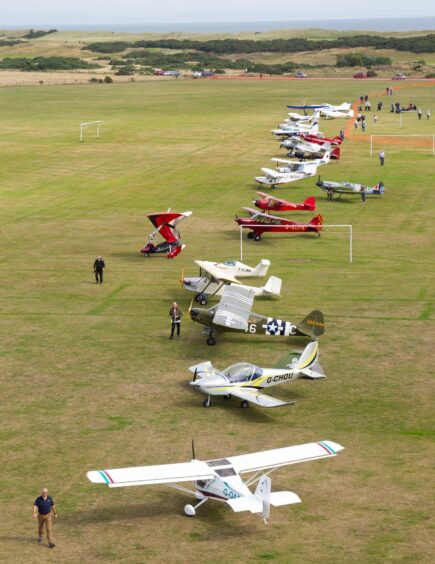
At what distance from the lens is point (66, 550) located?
22.1 metres

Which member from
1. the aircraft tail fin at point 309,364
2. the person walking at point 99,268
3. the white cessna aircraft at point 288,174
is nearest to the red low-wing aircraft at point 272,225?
the person walking at point 99,268

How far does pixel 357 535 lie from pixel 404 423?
7313 millimetres

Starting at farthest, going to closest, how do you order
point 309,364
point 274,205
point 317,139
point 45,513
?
1. point 317,139
2. point 274,205
3. point 309,364
4. point 45,513

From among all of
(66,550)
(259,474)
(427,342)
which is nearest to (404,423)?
(259,474)

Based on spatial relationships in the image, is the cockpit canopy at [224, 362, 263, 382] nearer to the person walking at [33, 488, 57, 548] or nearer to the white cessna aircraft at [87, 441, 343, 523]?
the white cessna aircraft at [87, 441, 343, 523]

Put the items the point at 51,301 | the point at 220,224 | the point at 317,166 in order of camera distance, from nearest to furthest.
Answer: the point at 51,301 → the point at 220,224 → the point at 317,166

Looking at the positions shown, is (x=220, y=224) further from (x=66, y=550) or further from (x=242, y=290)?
(x=66, y=550)

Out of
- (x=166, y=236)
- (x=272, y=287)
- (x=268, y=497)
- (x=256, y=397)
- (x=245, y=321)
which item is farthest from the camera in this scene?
(x=166, y=236)

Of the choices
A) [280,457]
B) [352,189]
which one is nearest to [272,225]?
[352,189]

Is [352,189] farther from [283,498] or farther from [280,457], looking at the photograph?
[283,498]

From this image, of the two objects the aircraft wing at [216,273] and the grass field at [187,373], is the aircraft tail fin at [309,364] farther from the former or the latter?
the aircraft wing at [216,273]

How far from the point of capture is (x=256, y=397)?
97.6 ft

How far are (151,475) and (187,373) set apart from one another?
36.7 ft

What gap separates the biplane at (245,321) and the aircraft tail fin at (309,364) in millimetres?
4644
